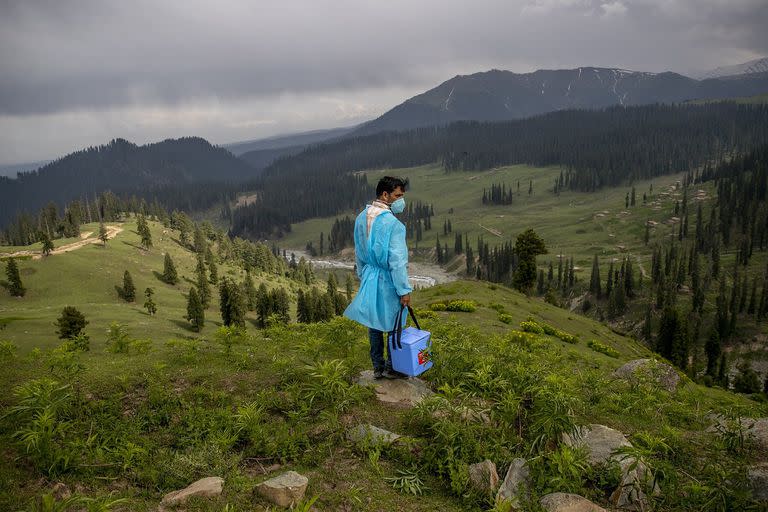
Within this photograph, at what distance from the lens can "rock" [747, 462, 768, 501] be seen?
7.51 metres

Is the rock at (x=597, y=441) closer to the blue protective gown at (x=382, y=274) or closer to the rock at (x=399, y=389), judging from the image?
the rock at (x=399, y=389)

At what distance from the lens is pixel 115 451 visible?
8.30 metres

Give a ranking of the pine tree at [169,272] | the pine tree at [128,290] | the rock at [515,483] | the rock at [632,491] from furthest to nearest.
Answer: the pine tree at [169,272] → the pine tree at [128,290] → the rock at [632,491] → the rock at [515,483]

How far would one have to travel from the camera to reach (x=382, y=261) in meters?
10.6

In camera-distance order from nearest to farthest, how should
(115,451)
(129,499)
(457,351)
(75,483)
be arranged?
1. (129,499)
2. (75,483)
3. (115,451)
4. (457,351)

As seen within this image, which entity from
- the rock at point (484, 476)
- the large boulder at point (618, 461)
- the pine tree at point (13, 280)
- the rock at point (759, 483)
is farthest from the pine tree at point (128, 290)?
the rock at point (759, 483)

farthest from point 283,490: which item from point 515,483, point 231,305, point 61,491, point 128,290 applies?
point 128,290

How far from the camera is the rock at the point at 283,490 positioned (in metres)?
7.22

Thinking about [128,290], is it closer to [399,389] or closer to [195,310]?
[195,310]

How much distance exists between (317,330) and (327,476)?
8570mm

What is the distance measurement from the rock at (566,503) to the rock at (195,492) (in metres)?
5.76

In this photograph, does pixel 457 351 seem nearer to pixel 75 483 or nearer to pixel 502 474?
pixel 502 474

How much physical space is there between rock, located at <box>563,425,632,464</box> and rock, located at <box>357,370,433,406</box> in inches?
140

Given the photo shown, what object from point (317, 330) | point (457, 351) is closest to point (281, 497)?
point (457, 351)
